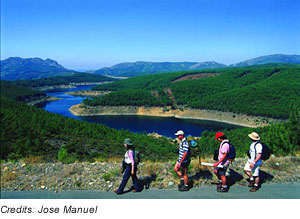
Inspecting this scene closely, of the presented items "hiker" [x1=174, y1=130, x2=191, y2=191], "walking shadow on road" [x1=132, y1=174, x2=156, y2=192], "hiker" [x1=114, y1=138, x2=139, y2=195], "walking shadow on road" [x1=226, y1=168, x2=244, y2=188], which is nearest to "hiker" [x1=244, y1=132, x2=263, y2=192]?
"walking shadow on road" [x1=226, y1=168, x2=244, y2=188]

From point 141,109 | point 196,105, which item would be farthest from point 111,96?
point 196,105

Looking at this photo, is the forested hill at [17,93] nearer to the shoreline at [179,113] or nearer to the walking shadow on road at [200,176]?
the shoreline at [179,113]

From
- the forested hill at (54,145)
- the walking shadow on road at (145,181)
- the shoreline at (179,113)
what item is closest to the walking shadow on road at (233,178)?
the walking shadow on road at (145,181)

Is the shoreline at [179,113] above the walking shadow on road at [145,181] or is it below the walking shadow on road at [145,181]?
below

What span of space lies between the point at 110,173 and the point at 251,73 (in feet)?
639

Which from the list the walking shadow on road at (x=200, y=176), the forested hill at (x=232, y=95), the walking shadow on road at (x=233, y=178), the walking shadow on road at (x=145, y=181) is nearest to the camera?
the walking shadow on road at (x=145, y=181)

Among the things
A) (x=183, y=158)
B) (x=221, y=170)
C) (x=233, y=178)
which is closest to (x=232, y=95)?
(x=233, y=178)

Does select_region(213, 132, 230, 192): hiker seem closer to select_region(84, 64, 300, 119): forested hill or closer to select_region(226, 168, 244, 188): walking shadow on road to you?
select_region(226, 168, 244, 188): walking shadow on road

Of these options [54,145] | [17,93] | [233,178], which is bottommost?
[17,93]

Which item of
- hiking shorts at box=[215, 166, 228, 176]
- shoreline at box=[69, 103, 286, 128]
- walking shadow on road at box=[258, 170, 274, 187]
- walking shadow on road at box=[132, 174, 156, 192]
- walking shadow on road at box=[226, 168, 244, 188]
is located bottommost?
shoreline at box=[69, 103, 286, 128]

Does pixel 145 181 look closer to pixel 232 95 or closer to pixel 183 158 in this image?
pixel 183 158

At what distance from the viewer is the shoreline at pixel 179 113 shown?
327ft

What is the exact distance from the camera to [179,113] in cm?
12044

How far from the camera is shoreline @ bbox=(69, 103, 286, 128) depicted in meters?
99.6
